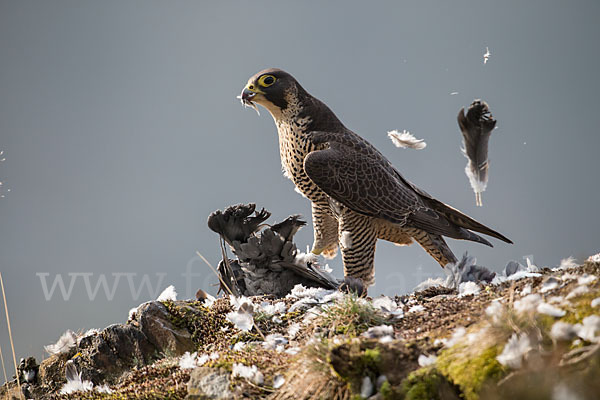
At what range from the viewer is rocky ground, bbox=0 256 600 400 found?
1.71 meters

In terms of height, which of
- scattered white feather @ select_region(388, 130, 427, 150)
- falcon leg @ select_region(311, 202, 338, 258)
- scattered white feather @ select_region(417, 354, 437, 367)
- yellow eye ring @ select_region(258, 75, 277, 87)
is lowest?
scattered white feather @ select_region(417, 354, 437, 367)

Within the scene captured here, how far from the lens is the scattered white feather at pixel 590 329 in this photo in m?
1.69

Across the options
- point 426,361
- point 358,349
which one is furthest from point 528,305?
point 358,349

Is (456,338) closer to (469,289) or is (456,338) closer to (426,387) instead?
(426,387)

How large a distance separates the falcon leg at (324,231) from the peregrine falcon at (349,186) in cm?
5

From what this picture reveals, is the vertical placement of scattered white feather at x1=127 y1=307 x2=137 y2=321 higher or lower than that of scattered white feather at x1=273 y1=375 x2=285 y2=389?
higher

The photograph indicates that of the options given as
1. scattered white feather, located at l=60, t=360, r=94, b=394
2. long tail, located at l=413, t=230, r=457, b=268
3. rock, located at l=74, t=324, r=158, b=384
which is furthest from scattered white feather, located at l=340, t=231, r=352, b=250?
scattered white feather, located at l=60, t=360, r=94, b=394

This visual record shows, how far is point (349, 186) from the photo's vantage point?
4.45 m

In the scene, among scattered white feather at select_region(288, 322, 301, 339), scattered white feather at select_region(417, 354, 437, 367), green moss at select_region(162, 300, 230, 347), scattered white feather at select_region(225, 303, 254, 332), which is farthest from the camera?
green moss at select_region(162, 300, 230, 347)

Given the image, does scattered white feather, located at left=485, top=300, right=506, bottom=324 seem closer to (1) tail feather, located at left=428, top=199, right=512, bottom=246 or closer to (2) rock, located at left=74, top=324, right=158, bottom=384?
(2) rock, located at left=74, top=324, right=158, bottom=384

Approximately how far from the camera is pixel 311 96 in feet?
16.2

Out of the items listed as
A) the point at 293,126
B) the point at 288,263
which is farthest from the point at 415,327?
the point at 293,126

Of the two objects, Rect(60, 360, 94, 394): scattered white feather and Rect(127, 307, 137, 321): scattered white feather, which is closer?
Rect(60, 360, 94, 394): scattered white feather

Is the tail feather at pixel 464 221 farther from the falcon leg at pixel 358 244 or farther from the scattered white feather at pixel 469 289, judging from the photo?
the scattered white feather at pixel 469 289
